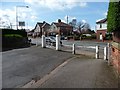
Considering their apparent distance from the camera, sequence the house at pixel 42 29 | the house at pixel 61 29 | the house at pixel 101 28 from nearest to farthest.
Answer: the house at pixel 101 28 → the house at pixel 61 29 → the house at pixel 42 29

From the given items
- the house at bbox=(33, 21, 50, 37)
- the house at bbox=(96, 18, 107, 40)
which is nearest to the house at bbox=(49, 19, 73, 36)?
the house at bbox=(33, 21, 50, 37)

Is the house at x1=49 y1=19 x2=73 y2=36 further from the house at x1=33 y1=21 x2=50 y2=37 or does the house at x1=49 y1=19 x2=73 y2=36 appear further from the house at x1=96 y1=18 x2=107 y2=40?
the house at x1=96 y1=18 x2=107 y2=40

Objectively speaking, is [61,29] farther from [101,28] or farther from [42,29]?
[101,28]

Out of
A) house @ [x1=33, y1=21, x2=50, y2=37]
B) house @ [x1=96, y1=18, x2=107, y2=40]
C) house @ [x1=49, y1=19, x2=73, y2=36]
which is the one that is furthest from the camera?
house @ [x1=33, y1=21, x2=50, y2=37]

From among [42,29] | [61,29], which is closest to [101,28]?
[61,29]

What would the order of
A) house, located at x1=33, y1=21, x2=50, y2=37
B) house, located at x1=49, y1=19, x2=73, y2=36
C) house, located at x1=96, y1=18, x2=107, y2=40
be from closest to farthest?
house, located at x1=96, y1=18, x2=107, y2=40 < house, located at x1=49, y1=19, x2=73, y2=36 < house, located at x1=33, y1=21, x2=50, y2=37

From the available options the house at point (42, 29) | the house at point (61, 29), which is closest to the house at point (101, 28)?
the house at point (61, 29)

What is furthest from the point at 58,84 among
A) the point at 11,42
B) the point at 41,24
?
the point at 41,24

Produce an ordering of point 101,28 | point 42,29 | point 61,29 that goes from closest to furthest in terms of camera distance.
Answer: point 101,28 → point 61,29 → point 42,29

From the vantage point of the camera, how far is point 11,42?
33.0m

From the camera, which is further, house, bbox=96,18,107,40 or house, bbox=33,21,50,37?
house, bbox=33,21,50,37

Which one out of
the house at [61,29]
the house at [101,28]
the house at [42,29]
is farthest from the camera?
the house at [42,29]

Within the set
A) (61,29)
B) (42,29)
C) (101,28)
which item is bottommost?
(101,28)

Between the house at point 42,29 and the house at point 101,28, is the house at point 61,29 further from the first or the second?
the house at point 101,28
